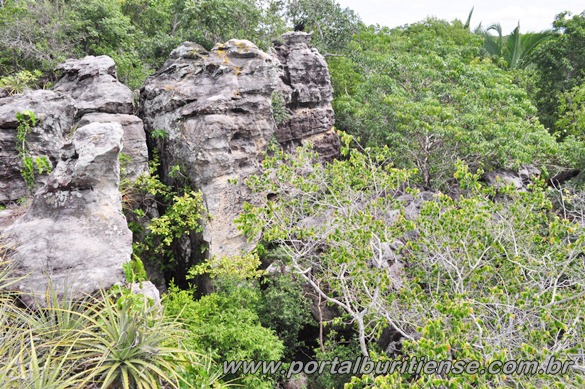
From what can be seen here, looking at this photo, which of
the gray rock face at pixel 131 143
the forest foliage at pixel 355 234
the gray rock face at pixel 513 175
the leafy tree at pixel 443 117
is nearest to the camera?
the forest foliage at pixel 355 234

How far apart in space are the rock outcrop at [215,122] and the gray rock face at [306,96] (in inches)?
90.4

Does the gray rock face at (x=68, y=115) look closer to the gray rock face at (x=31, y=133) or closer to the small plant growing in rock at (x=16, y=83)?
the gray rock face at (x=31, y=133)

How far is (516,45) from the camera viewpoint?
18.5 metres

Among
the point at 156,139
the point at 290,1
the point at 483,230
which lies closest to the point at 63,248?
the point at 156,139

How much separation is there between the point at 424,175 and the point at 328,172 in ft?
13.5

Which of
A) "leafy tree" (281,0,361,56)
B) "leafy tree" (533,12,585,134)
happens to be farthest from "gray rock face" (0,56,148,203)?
"leafy tree" (533,12,585,134)

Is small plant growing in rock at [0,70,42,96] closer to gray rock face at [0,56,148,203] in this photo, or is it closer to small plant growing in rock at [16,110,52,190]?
gray rock face at [0,56,148,203]

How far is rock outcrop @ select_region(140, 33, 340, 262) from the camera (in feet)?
26.1

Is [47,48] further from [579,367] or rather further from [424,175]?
[579,367]

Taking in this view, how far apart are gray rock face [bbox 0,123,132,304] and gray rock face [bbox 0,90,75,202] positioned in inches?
71.9

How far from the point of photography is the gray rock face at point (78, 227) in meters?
4.80

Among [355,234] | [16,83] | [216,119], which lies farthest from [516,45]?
[16,83]

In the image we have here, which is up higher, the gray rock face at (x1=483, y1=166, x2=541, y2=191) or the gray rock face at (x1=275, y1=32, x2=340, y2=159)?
the gray rock face at (x1=275, y1=32, x2=340, y2=159)

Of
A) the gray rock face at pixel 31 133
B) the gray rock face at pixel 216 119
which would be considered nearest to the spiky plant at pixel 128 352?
the gray rock face at pixel 216 119
